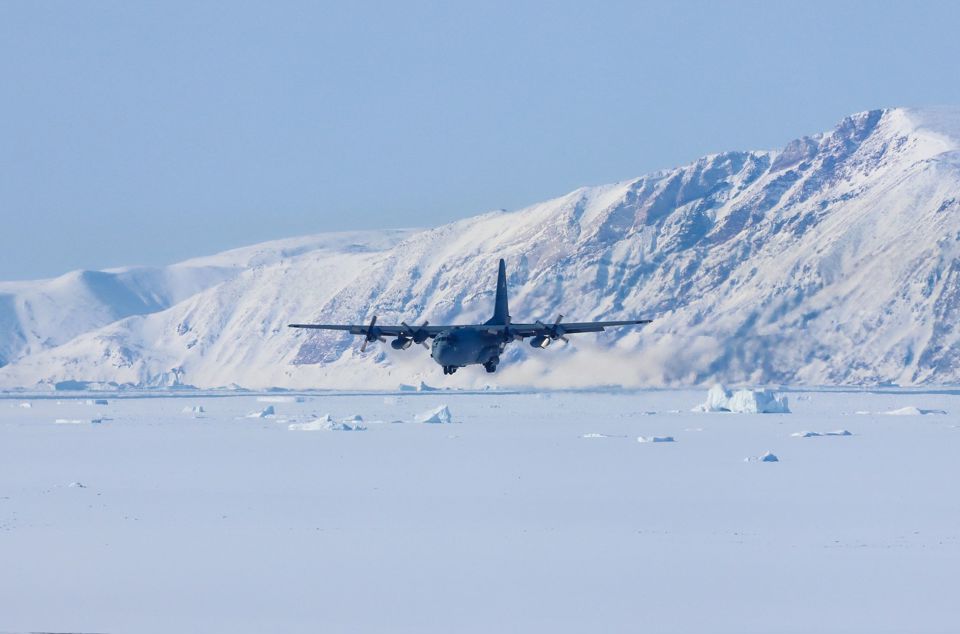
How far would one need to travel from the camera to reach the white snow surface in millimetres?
64750

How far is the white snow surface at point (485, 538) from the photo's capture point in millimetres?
64750

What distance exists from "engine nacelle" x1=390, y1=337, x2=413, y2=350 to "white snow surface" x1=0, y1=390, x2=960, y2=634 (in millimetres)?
9238

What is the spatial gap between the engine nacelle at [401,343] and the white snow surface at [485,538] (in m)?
9.24

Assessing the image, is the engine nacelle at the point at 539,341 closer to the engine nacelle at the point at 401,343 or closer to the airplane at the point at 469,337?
the airplane at the point at 469,337

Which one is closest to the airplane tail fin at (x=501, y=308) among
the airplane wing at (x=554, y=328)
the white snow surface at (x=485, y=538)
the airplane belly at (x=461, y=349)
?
the airplane wing at (x=554, y=328)

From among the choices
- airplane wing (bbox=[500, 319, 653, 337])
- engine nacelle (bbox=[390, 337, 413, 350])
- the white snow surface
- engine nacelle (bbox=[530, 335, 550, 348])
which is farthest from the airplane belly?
the white snow surface

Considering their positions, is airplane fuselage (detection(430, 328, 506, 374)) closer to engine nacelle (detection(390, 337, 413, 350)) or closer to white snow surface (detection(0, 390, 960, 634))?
engine nacelle (detection(390, 337, 413, 350))

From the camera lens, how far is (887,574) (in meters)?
71.6

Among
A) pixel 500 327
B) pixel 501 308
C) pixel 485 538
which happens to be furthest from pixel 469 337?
pixel 501 308

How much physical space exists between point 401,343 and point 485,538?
17.7m

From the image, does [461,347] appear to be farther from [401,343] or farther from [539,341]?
[539,341]

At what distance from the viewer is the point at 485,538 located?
275 ft

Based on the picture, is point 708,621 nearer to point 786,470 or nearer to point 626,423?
point 786,470

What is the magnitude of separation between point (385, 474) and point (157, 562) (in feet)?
137
